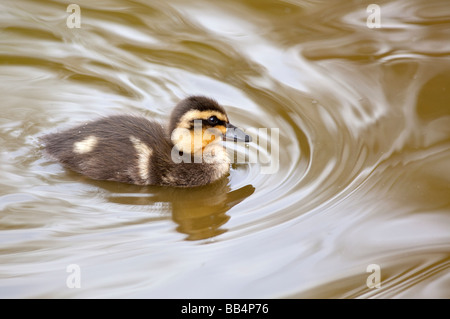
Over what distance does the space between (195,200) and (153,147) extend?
0.40m

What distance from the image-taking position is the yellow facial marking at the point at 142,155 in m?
3.63

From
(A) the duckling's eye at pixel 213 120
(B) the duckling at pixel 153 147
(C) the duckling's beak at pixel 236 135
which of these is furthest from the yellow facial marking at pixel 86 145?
(C) the duckling's beak at pixel 236 135

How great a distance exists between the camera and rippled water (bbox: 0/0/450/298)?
9.21 feet

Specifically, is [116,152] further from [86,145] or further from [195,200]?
[195,200]

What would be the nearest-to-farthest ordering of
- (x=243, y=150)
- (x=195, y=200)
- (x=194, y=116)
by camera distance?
(x=195, y=200), (x=194, y=116), (x=243, y=150)

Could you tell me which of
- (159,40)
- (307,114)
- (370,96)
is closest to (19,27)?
(159,40)

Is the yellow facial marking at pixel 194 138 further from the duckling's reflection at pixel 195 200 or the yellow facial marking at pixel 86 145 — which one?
the yellow facial marking at pixel 86 145

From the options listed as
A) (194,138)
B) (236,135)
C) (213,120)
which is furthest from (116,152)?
(236,135)

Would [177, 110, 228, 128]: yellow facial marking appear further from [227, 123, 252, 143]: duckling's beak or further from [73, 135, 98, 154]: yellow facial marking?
[73, 135, 98, 154]: yellow facial marking

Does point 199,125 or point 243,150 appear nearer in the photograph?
point 199,125

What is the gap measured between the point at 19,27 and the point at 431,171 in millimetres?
3296

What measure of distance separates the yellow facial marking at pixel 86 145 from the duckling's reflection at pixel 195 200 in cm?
17

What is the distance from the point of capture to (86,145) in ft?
12.0
